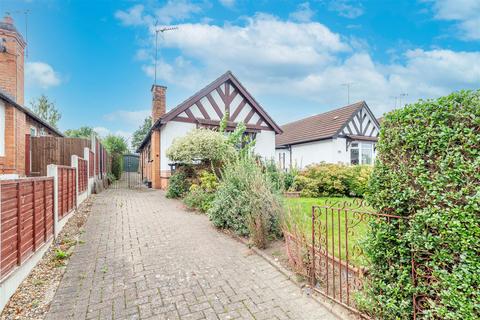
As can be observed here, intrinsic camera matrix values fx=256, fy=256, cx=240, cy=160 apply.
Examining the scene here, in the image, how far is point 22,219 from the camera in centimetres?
343

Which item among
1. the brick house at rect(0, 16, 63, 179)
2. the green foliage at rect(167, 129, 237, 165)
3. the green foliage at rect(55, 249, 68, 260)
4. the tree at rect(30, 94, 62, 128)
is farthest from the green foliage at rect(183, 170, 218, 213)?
the tree at rect(30, 94, 62, 128)

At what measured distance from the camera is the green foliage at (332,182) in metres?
10.0

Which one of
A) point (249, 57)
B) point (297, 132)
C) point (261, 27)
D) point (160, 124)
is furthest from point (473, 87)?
point (297, 132)

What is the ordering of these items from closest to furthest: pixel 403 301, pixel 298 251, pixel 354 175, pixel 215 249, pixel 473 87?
pixel 473 87 < pixel 403 301 < pixel 298 251 < pixel 215 249 < pixel 354 175

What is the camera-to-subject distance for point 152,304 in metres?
2.92

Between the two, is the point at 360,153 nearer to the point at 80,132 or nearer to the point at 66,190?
the point at 66,190

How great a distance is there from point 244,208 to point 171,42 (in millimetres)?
13440

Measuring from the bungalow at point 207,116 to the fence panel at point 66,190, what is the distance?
516 centimetres

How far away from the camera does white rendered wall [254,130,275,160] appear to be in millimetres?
16234

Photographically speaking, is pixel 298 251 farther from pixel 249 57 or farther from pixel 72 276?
pixel 249 57

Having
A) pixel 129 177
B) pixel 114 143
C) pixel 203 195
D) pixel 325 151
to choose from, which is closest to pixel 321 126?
pixel 325 151

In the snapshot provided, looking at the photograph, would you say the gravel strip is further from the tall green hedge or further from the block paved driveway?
the tall green hedge

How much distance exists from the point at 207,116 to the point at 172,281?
1152cm

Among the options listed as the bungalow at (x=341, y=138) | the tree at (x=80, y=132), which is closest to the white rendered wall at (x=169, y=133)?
the bungalow at (x=341, y=138)
